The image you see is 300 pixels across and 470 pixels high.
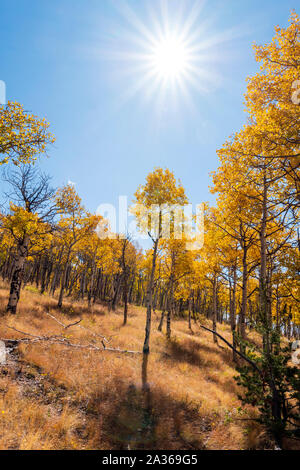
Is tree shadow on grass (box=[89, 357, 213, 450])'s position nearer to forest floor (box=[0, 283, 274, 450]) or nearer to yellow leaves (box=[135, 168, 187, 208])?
forest floor (box=[0, 283, 274, 450])

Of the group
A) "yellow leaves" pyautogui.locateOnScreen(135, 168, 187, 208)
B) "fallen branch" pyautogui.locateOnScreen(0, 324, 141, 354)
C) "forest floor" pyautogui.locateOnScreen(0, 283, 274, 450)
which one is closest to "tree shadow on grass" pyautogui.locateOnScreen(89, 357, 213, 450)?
"forest floor" pyautogui.locateOnScreen(0, 283, 274, 450)

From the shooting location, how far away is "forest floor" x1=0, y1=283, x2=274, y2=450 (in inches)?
191

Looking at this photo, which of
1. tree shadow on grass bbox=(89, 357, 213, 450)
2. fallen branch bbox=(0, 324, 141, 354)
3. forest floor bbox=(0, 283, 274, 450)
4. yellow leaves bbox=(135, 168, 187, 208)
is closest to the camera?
forest floor bbox=(0, 283, 274, 450)

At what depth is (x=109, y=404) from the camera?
6191 mm

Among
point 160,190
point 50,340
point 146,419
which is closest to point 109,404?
point 146,419

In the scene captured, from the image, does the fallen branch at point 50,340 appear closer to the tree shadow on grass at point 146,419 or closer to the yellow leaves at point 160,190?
the tree shadow on grass at point 146,419

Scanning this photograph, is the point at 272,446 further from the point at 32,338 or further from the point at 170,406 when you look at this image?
the point at 32,338

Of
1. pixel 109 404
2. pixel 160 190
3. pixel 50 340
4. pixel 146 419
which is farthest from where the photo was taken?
pixel 160 190

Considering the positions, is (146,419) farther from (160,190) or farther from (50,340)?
(160,190)

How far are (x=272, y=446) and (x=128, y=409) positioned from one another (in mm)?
3845

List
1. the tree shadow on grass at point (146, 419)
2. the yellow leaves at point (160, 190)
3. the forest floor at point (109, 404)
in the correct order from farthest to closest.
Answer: the yellow leaves at point (160, 190), the tree shadow on grass at point (146, 419), the forest floor at point (109, 404)

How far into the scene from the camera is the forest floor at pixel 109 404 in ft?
15.9

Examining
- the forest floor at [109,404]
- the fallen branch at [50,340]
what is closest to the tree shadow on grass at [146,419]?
the forest floor at [109,404]
